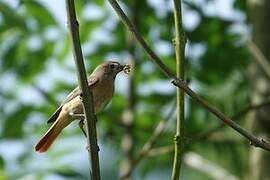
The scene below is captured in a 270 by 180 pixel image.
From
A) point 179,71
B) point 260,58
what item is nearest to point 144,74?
point 260,58

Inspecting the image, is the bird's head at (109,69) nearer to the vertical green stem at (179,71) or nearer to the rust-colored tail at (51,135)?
the rust-colored tail at (51,135)

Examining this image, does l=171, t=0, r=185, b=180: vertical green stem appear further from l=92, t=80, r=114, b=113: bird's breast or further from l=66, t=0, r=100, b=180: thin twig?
l=92, t=80, r=114, b=113: bird's breast

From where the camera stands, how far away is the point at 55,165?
225 inches

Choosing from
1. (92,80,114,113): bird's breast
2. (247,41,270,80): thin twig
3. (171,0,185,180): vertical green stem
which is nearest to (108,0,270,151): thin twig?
(171,0,185,180): vertical green stem

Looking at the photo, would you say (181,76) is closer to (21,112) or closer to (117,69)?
(117,69)

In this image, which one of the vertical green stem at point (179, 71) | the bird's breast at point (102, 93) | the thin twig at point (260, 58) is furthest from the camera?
the thin twig at point (260, 58)

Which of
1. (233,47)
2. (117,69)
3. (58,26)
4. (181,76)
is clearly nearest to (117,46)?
(58,26)

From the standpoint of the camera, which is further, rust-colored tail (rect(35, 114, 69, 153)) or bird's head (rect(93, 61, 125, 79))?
bird's head (rect(93, 61, 125, 79))

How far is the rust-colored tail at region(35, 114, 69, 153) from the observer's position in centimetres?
552

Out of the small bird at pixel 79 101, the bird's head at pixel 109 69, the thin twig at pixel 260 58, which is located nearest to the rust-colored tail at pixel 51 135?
the small bird at pixel 79 101

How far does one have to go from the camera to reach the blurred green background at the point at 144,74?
22.2 ft

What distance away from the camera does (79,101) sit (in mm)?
5418

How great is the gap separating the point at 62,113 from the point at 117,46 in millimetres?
1899

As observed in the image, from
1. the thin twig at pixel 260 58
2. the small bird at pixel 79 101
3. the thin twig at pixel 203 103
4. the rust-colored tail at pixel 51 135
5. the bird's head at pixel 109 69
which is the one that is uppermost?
the thin twig at pixel 260 58
